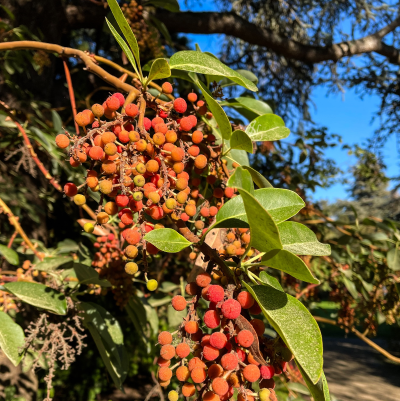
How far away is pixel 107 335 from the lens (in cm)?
112

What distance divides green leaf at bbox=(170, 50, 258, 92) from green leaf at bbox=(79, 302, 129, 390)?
84 centimetres

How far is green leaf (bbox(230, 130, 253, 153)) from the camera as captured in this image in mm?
678

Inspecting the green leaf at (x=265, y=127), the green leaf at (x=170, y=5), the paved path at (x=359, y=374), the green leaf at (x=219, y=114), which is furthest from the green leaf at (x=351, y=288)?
the paved path at (x=359, y=374)

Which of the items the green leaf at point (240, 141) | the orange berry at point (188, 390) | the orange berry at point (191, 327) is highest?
the green leaf at point (240, 141)

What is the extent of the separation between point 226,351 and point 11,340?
64cm

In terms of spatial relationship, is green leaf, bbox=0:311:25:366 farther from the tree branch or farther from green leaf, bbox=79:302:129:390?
the tree branch

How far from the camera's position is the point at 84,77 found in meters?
3.91

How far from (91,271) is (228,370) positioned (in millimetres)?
652

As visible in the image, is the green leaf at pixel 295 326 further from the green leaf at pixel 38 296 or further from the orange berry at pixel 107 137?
the green leaf at pixel 38 296

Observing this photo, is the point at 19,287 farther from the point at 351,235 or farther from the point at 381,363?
the point at 381,363

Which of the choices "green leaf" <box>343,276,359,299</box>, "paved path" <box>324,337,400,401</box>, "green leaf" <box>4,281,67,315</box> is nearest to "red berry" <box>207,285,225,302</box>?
"green leaf" <box>4,281,67,315</box>

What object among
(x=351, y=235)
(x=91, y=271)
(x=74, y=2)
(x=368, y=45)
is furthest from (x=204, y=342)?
(x=368, y=45)

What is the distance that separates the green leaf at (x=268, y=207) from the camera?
557mm

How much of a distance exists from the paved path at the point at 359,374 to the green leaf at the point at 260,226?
21.4 feet
